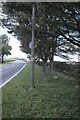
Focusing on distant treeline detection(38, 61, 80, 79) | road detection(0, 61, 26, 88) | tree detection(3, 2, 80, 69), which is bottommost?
road detection(0, 61, 26, 88)

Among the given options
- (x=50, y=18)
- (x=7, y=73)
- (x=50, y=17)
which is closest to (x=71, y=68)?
(x=50, y=17)

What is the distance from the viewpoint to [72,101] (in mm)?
4883

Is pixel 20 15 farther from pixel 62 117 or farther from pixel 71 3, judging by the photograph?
pixel 62 117

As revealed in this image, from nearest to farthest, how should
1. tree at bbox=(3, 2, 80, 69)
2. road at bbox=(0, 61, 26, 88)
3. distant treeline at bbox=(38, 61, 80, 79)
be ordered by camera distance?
tree at bbox=(3, 2, 80, 69)
distant treeline at bbox=(38, 61, 80, 79)
road at bbox=(0, 61, 26, 88)

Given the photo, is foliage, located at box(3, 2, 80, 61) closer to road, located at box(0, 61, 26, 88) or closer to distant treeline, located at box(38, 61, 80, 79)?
distant treeline, located at box(38, 61, 80, 79)

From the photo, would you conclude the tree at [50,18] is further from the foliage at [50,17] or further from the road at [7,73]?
the road at [7,73]

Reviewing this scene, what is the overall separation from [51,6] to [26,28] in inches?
149

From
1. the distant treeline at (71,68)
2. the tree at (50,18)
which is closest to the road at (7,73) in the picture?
the tree at (50,18)

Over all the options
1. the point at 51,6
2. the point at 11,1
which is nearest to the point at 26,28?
the point at 11,1

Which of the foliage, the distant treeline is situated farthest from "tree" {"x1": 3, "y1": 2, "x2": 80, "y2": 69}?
the distant treeline

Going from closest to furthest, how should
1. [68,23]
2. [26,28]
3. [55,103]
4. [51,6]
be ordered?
[55,103] → [51,6] → [68,23] → [26,28]

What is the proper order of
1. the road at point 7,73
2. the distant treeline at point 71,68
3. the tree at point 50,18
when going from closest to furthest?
1. the tree at point 50,18
2. the distant treeline at point 71,68
3. the road at point 7,73

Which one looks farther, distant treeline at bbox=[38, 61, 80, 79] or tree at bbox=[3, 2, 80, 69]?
distant treeline at bbox=[38, 61, 80, 79]

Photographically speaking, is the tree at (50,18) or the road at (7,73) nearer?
the tree at (50,18)
